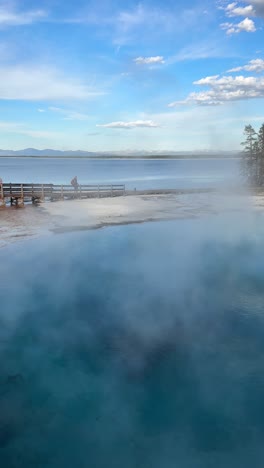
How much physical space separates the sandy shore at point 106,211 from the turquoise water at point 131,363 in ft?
23.2

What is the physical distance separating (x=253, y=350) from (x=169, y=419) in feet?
11.8

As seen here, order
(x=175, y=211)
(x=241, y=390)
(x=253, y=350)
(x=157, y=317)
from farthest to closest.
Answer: (x=175, y=211), (x=157, y=317), (x=253, y=350), (x=241, y=390)

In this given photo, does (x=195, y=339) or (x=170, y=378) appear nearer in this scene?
(x=170, y=378)

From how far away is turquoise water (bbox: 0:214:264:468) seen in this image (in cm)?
722

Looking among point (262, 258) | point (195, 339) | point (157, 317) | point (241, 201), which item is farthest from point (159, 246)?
point (241, 201)

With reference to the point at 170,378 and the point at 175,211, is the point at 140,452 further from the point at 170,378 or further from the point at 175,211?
the point at 175,211

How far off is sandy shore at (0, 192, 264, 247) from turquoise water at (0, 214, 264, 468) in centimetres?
707

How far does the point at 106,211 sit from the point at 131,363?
76.1 ft

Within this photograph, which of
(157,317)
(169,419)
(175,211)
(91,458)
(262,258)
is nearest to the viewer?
(91,458)

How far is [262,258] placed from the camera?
60.9 ft

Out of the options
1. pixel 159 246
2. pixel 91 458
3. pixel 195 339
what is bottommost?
pixel 91 458

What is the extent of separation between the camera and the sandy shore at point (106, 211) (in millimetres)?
25000

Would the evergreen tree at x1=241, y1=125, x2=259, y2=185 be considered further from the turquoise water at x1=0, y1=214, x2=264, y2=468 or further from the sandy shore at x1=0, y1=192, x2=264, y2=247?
the turquoise water at x1=0, y1=214, x2=264, y2=468

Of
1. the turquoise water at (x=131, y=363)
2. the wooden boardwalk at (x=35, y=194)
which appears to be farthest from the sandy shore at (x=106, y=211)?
the turquoise water at (x=131, y=363)
